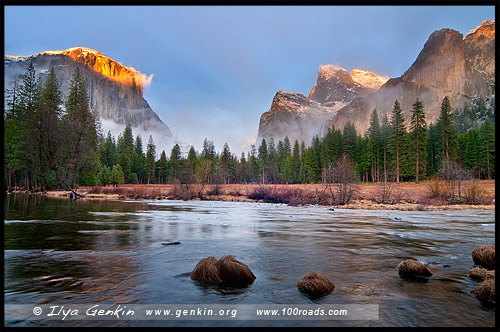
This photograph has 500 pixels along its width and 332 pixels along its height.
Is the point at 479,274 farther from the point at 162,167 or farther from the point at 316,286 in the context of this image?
the point at 162,167

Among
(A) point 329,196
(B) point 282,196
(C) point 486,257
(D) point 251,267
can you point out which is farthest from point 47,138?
(C) point 486,257

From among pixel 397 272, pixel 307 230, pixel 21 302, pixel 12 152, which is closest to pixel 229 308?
pixel 21 302

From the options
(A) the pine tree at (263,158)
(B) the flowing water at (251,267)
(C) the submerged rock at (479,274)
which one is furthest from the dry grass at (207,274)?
(A) the pine tree at (263,158)

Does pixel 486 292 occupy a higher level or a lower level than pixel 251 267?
higher

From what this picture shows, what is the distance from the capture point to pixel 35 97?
6069 cm

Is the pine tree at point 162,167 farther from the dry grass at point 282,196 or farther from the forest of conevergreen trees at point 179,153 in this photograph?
the dry grass at point 282,196

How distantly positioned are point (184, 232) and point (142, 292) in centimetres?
972

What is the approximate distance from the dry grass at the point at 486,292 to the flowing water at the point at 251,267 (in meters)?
0.32

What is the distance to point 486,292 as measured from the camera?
6531mm

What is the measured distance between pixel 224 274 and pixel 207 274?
447mm

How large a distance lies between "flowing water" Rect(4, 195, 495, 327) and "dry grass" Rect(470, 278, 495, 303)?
1.04 ft

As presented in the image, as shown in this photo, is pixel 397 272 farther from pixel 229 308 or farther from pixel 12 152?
pixel 12 152

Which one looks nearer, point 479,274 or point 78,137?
point 479,274

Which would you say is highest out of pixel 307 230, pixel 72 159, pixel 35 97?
pixel 35 97
